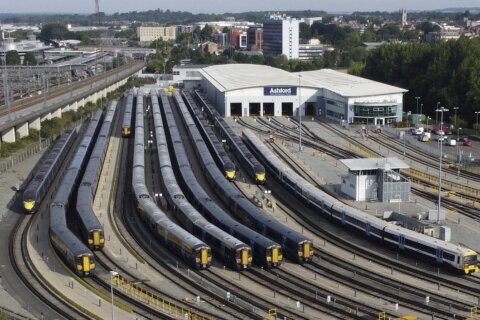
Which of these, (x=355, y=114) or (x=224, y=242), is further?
(x=355, y=114)

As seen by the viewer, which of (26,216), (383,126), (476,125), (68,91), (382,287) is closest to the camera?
(382,287)

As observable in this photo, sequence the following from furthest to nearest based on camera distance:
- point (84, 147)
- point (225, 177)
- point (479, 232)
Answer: point (84, 147) → point (225, 177) → point (479, 232)

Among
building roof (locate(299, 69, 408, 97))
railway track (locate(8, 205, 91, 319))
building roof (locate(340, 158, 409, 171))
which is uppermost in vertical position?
building roof (locate(299, 69, 408, 97))

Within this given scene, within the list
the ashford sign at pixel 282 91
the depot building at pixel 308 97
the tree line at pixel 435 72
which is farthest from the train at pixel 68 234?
the tree line at pixel 435 72

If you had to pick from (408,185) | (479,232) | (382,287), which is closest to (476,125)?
(408,185)

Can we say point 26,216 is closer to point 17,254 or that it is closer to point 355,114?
point 17,254

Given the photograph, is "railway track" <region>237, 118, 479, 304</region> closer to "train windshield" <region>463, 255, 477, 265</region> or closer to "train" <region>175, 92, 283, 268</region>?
"train windshield" <region>463, 255, 477, 265</region>

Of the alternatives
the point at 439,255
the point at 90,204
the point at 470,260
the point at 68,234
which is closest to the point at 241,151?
the point at 90,204

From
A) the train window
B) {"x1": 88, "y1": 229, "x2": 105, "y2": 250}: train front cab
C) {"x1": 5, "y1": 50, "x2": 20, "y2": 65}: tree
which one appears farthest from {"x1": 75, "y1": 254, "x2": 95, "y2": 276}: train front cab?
{"x1": 5, "y1": 50, "x2": 20, "y2": 65}: tree
